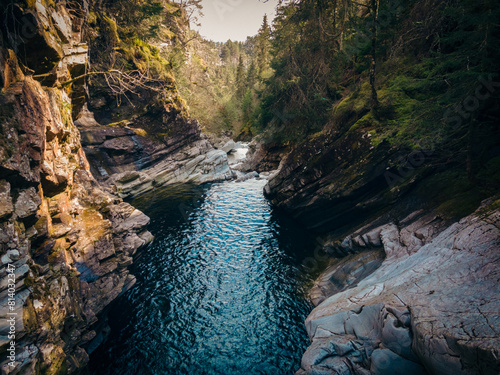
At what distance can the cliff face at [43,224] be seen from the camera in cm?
599

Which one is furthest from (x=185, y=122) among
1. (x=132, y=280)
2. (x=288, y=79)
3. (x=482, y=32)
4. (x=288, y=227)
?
(x=482, y=32)

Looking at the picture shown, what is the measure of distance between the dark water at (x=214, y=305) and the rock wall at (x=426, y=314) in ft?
7.29

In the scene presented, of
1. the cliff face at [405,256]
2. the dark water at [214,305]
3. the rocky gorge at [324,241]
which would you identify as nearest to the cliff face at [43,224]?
the rocky gorge at [324,241]

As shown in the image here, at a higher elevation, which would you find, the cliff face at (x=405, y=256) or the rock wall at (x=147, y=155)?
the rock wall at (x=147, y=155)

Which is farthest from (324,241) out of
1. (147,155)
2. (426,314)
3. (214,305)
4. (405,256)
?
(147,155)

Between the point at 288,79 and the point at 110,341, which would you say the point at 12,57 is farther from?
the point at 288,79

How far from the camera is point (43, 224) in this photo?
7957 millimetres

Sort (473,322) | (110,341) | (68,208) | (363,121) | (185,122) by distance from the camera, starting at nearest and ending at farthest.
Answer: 1. (473,322)
2. (110,341)
3. (68,208)
4. (363,121)
5. (185,122)

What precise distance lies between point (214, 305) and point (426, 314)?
885 cm

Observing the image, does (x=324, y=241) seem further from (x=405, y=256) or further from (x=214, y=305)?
(x=214, y=305)

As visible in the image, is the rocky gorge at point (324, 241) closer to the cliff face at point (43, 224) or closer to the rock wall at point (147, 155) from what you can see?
the cliff face at point (43, 224)

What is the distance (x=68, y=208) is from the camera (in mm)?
10930

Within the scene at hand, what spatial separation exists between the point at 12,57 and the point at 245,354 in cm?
1346

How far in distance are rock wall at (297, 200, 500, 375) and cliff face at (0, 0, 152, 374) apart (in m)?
8.05
